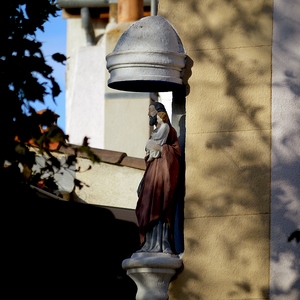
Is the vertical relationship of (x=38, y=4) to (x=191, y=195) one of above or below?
above

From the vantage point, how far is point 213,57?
565 inches

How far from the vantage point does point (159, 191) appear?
14219mm

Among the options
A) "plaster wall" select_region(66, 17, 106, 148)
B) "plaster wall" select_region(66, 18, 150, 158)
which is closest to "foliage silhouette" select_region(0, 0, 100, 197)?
"plaster wall" select_region(66, 18, 150, 158)

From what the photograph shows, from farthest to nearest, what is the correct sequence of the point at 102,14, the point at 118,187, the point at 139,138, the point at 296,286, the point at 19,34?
the point at 102,14, the point at 139,138, the point at 118,187, the point at 296,286, the point at 19,34

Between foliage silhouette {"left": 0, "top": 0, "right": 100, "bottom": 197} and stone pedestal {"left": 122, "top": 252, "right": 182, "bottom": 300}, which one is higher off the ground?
foliage silhouette {"left": 0, "top": 0, "right": 100, "bottom": 197}

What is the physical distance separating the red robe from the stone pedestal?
298mm

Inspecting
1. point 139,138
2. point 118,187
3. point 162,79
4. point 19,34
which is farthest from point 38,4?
point 139,138

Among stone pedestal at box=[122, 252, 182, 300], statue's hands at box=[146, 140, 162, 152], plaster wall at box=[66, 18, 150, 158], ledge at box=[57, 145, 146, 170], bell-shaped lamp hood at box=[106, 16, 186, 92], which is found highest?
plaster wall at box=[66, 18, 150, 158]

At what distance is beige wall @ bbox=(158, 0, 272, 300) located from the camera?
14.0 m

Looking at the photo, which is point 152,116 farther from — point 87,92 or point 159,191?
point 87,92

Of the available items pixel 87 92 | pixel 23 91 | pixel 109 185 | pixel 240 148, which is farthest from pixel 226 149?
pixel 87 92

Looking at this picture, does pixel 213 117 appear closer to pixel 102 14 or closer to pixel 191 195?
pixel 191 195

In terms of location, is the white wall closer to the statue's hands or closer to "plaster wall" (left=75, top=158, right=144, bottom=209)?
the statue's hands

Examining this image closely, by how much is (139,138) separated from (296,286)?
1238cm
